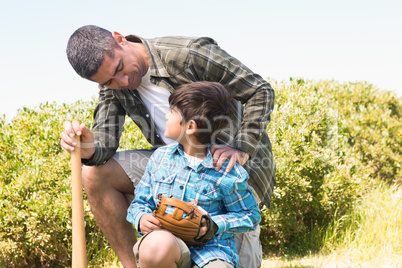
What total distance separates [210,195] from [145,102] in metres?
1.12

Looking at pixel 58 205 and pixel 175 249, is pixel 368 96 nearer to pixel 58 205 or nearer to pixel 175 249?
pixel 58 205

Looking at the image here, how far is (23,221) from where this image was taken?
4.96m

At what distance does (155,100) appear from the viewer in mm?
3400

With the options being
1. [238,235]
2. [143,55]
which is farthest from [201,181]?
[143,55]

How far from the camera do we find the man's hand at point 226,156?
106 inches

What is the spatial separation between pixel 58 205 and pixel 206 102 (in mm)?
2710

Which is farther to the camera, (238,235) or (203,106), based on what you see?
(238,235)

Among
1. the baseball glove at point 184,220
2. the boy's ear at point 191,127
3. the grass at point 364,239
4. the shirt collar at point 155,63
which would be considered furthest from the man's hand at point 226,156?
the grass at point 364,239

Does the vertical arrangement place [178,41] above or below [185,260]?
above

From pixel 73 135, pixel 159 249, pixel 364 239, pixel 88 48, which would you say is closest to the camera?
pixel 159 249

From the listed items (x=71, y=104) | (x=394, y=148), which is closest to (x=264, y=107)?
(x=71, y=104)

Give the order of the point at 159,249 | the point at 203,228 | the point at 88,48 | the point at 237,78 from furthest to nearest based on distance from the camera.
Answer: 1. the point at 237,78
2. the point at 88,48
3. the point at 203,228
4. the point at 159,249

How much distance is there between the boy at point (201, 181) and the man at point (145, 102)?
0.28m

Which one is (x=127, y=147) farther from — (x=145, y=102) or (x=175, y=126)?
(x=175, y=126)
